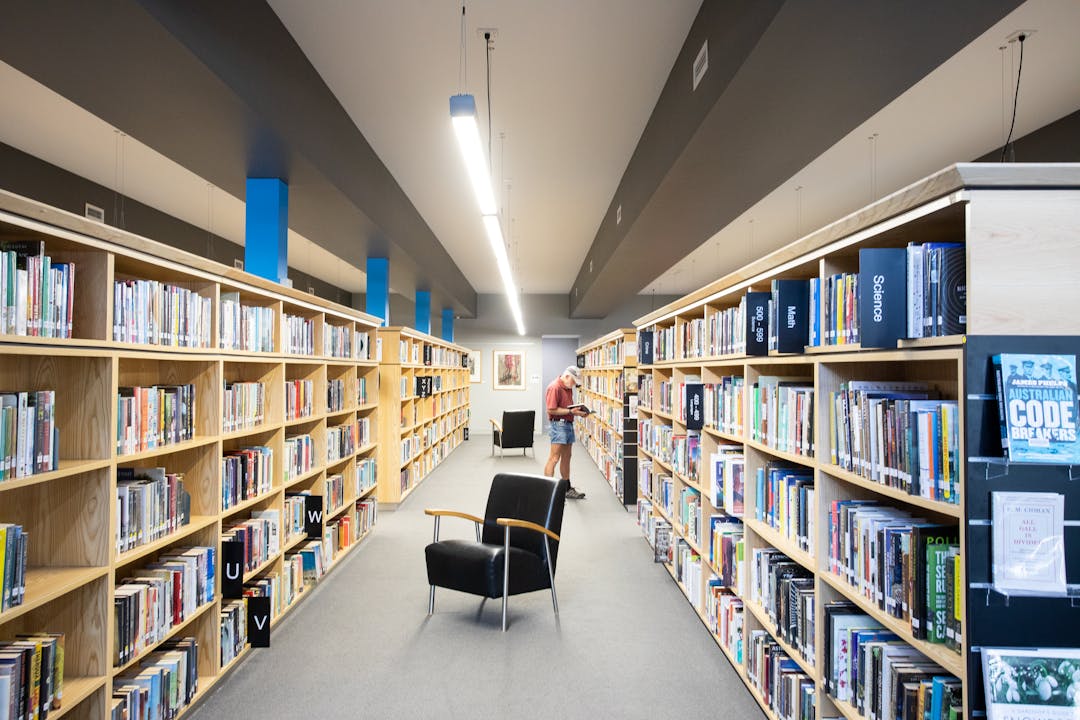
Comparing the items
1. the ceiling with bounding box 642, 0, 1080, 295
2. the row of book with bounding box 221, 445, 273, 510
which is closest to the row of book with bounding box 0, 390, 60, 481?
the row of book with bounding box 221, 445, 273, 510

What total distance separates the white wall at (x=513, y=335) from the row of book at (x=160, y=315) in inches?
515

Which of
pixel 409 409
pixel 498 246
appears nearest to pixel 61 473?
pixel 498 246

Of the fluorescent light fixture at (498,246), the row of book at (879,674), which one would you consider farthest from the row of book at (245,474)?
the row of book at (879,674)

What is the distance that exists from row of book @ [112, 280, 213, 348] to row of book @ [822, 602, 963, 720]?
2.99 metres

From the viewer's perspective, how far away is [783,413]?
2.75m

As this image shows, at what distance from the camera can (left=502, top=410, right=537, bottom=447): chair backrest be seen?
430 inches

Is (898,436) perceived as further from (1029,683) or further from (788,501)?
(788,501)

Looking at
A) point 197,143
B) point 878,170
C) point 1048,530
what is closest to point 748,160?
point 878,170

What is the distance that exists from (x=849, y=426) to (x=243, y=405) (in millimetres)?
3189

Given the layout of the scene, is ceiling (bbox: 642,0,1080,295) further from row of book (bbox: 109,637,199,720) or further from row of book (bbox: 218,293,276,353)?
row of book (bbox: 109,637,199,720)

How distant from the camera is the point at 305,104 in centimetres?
396

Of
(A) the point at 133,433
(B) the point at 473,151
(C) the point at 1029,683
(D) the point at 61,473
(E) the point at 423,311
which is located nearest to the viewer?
(C) the point at 1029,683

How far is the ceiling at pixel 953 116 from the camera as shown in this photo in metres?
3.46

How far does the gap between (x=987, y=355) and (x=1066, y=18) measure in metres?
3.05
